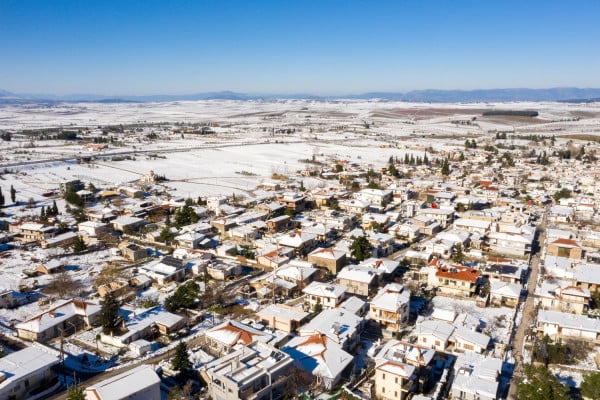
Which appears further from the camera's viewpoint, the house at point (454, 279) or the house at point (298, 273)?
the house at point (298, 273)

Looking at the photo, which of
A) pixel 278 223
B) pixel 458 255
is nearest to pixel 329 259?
pixel 458 255

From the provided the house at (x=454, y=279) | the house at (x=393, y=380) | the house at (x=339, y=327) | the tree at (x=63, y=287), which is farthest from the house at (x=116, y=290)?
the house at (x=454, y=279)

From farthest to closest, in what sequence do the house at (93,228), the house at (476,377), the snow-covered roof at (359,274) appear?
the house at (93,228), the snow-covered roof at (359,274), the house at (476,377)

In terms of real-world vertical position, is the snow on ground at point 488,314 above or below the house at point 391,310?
below

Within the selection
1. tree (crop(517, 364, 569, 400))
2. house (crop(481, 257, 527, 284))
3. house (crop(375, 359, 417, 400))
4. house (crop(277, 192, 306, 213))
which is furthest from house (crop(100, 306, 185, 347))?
house (crop(277, 192, 306, 213))

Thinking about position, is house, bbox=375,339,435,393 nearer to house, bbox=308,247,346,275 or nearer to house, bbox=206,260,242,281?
house, bbox=308,247,346,275

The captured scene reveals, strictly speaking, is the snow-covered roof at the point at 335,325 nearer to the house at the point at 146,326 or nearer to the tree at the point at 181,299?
the house at the point at 146,326
